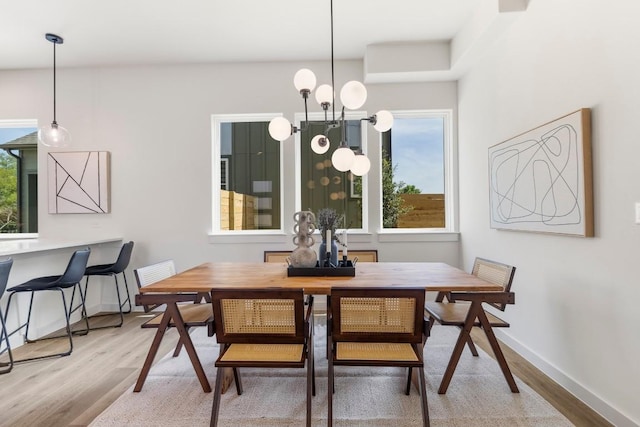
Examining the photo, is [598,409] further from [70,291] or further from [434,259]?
[70,291]

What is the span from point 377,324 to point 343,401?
0.68 metres

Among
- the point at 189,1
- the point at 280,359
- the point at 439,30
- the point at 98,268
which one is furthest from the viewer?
the point at 98,268

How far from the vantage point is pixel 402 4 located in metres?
2.87

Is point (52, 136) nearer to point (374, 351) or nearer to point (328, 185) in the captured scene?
point (328, 185)

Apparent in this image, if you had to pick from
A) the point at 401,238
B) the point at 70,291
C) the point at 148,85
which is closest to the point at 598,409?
the point at 401,238

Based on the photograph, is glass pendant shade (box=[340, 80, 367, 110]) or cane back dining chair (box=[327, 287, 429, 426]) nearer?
cane back dining chair (box=[327, 287, 429, 426])

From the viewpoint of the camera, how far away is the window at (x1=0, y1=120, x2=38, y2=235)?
13.3ft

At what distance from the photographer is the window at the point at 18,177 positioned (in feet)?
13.3

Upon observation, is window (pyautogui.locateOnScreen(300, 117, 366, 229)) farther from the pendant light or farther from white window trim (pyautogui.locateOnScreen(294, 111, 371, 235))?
the pendant light

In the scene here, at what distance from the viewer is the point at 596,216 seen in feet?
6.29

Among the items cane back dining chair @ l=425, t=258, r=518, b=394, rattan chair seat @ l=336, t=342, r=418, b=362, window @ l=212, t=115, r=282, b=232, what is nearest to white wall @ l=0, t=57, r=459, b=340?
window @ l=212, t=115, r=282, b=232

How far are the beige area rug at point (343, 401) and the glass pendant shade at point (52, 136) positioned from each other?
2419 mm

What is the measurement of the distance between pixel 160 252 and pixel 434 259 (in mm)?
3194

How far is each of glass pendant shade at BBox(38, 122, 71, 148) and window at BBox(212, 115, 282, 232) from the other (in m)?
1.46
